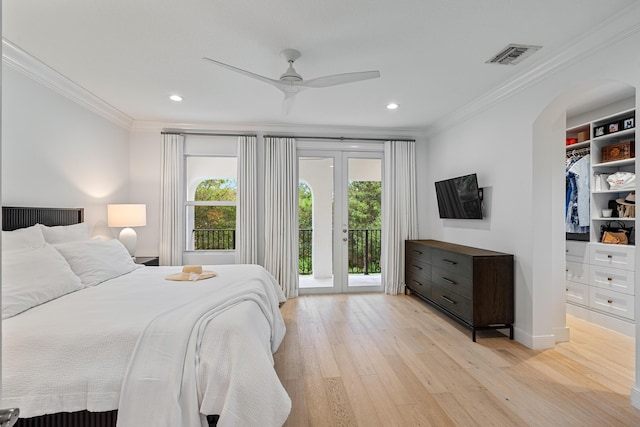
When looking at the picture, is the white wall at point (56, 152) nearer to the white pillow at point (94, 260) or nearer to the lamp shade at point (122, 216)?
the lamp shade at point (122, 216)

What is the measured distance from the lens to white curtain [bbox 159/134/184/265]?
4.80 metres

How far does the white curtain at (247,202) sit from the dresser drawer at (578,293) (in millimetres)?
4005

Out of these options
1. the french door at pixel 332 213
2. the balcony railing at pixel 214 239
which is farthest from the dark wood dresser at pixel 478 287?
the balcony railing at pixel 214 239

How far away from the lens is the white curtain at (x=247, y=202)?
4.91 metres

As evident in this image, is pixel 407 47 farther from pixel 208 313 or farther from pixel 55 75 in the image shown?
pixel 55 75

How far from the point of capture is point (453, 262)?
3.82 metres

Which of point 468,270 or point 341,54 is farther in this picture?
point 468,270

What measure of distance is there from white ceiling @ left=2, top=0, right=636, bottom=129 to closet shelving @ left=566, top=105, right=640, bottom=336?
1.50m

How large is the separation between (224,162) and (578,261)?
474 cm

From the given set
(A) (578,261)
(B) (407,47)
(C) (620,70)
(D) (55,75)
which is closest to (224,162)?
(D) (55,75)

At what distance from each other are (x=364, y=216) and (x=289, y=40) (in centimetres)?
317

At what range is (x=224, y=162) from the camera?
511cm

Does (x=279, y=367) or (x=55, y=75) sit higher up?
(x=55, y=75)

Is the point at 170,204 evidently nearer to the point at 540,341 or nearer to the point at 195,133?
the point at 195,133
